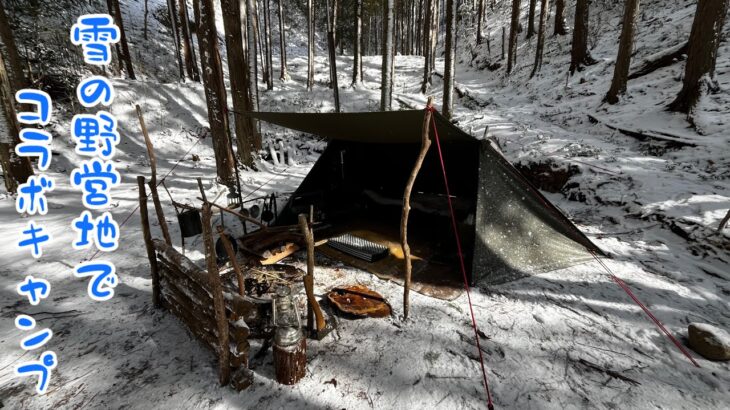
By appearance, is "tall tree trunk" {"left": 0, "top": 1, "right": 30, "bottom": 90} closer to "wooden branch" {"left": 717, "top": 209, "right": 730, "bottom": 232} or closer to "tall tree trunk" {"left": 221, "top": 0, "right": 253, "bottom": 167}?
"tall tree trunk" {"left": 221, "top": 0, "right": 253, "bottom": 167}

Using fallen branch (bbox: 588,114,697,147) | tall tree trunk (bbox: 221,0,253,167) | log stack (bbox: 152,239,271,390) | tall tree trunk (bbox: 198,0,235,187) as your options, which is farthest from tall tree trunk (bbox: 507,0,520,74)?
log stack (bbox: 152,239,271,390)

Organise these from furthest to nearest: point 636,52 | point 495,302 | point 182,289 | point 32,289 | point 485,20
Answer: point 485,20 < point 636,52 < point 495,302 < point 32,289 < point 182,289

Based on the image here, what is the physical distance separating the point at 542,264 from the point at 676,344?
1.48m

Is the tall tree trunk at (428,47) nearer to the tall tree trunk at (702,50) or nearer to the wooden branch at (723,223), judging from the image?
the tall tree trunk at (702,50)

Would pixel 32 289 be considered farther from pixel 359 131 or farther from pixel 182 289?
pixel 359 131

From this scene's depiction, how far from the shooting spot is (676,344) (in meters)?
2.95

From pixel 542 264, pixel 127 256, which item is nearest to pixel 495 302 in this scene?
pixel 542 264

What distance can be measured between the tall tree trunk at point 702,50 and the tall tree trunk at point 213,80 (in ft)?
31.7

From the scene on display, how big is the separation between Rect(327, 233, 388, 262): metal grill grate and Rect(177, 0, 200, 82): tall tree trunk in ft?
44.5

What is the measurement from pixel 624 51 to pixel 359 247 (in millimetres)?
8964

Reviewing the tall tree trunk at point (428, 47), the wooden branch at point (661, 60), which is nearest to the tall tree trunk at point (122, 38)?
the tall tree trunk at point (428, 47)

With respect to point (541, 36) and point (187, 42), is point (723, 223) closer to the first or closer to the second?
point (541, 36)

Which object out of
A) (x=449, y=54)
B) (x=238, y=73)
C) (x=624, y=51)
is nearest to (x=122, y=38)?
(x=238, y=73)

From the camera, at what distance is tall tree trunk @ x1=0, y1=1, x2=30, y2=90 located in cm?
594
